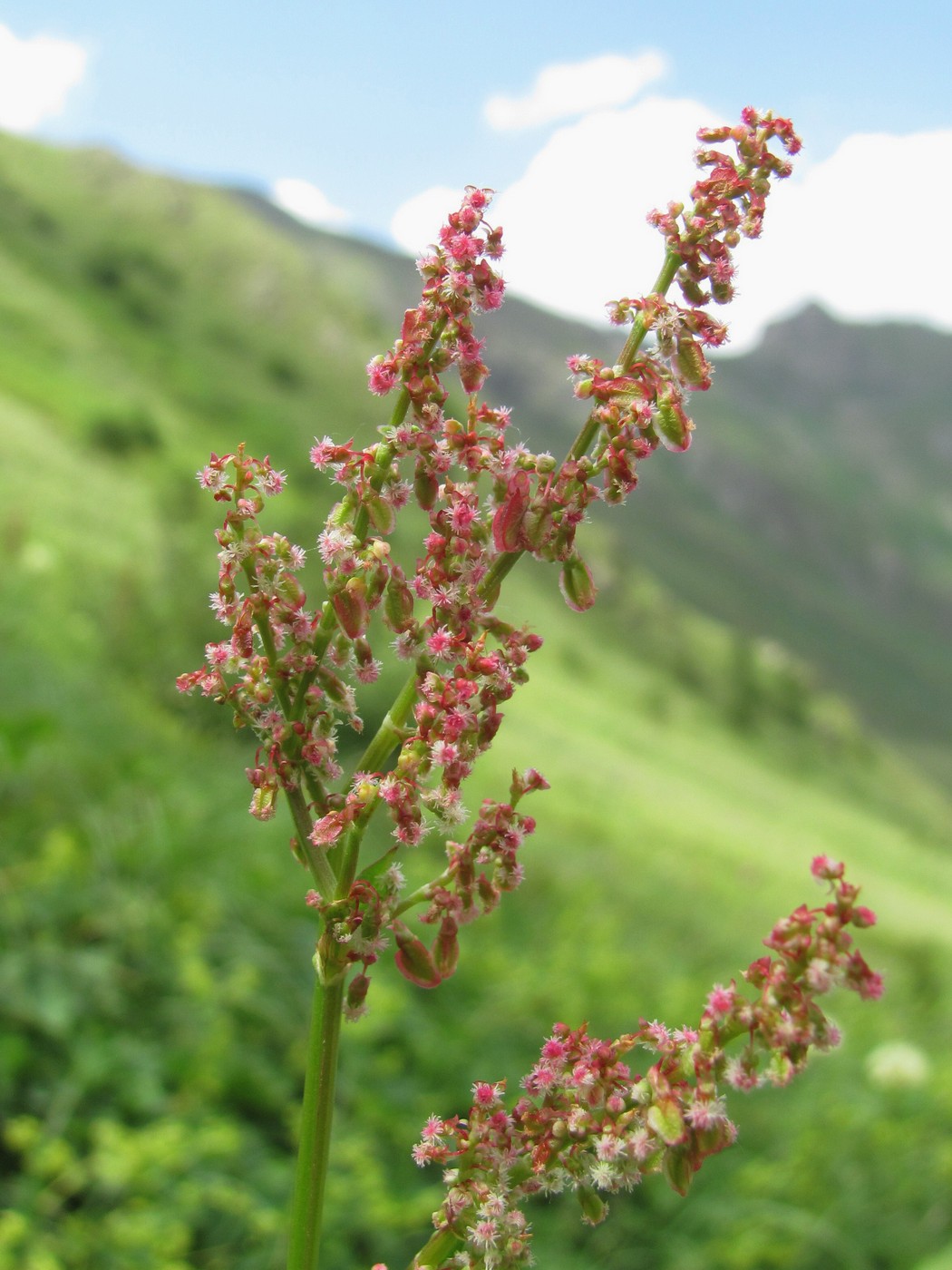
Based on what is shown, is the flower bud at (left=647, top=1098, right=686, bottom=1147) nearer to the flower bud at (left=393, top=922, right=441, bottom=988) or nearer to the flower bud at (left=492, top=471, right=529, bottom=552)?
the flower bud at (left=393, top=922, right=441, bottom=988)

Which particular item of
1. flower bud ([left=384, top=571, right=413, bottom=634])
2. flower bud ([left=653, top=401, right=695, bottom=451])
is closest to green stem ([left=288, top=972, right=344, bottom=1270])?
flower bud ([left=384, top=571, right=413, bottom=634])

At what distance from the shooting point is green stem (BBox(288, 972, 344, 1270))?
1.18 meters

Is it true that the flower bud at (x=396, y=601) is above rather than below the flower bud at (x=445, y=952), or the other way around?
above

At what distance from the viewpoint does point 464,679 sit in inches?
48.8

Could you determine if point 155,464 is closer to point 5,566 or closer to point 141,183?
point 5,566

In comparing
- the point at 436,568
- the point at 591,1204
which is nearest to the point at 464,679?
the point at 436,568

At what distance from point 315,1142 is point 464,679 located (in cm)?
52

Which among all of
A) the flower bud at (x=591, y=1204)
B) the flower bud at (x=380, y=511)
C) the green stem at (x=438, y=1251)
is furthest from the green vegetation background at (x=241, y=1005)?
the green stem at (x=438, y=1251)

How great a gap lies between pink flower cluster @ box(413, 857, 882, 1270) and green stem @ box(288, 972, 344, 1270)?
0.13 metres

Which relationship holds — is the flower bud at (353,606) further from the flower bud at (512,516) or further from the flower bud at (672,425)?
the flower bud at (672,425)

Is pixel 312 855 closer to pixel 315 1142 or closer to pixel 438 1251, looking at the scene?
pixel 315 1142

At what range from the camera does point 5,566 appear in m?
10.5

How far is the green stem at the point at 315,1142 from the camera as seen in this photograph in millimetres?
1182

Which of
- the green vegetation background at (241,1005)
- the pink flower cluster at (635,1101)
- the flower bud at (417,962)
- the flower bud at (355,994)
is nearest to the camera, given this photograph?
the pink flower cluster at (635,1101)
